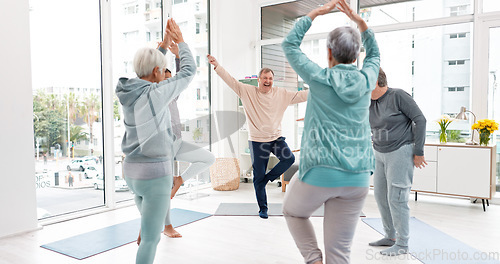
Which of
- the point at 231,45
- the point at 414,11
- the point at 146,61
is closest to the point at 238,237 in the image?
the point at 146,61

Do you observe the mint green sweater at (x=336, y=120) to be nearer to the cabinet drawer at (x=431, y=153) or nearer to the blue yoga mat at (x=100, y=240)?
the blue yoga mat at (x=100, y=240)

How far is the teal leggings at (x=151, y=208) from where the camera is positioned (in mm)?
1861

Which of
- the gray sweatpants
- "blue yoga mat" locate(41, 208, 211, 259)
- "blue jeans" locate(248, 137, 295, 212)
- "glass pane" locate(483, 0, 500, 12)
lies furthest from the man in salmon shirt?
"glass pane" locate(483, 0, 500, 12)

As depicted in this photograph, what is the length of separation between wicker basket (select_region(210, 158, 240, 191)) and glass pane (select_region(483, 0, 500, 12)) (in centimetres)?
374

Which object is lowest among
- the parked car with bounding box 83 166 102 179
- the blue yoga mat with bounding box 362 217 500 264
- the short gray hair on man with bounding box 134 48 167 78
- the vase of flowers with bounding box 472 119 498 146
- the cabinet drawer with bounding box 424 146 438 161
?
the blue yoga mat with bounding box 362 217 500 264

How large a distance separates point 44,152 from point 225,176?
2419 millimetres

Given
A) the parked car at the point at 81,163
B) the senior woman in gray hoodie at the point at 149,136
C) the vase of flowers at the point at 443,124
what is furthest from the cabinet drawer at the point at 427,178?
the parked car at the point at 81,163

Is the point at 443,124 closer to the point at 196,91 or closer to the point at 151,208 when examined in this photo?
the point at 196,91

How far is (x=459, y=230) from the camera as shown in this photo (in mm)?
3451

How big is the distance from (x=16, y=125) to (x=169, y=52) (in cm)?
221

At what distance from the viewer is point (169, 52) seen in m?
5.12

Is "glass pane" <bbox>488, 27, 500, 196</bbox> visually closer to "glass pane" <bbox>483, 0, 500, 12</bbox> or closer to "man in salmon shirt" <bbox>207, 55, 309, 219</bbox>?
"glass pane" <bbox>483, 0, 500, 12</bbox>

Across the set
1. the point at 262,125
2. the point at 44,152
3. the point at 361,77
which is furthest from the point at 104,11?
the point at 361,77

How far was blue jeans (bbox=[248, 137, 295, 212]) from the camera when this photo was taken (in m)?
3.83
